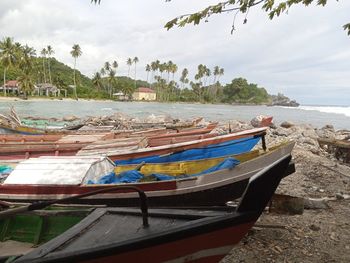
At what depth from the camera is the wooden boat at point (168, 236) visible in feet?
9.24

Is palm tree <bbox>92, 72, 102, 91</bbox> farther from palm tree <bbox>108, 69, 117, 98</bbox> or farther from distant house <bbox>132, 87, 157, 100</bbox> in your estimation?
distant house <bbox>132, 87, 157, 100</bbox>

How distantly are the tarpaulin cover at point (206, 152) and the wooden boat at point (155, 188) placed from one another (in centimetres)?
180

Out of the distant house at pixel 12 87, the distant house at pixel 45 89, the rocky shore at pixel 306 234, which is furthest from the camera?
the distant house at pixel 45 89

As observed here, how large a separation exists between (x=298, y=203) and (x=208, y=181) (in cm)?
198

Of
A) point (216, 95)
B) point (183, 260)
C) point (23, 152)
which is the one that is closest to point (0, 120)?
point (23, 152)

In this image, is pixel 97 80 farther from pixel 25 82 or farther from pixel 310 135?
pixel 310 135

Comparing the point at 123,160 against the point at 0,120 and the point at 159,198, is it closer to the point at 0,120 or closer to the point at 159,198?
the point at 159,198

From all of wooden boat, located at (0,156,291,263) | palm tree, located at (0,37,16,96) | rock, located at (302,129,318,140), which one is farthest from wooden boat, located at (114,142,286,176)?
palm tree, located at (0,37,16,96)

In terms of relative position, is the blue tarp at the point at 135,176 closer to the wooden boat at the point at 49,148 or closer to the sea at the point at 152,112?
the wooden boat at the point at 49,148

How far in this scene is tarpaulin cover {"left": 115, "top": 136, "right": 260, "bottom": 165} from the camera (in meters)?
8.10

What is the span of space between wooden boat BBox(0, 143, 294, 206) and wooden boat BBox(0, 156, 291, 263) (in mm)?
2066

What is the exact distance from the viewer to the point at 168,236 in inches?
115

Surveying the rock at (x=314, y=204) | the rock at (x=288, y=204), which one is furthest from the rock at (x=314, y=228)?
the rock at (x=314, y=204)

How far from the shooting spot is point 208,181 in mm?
5883
